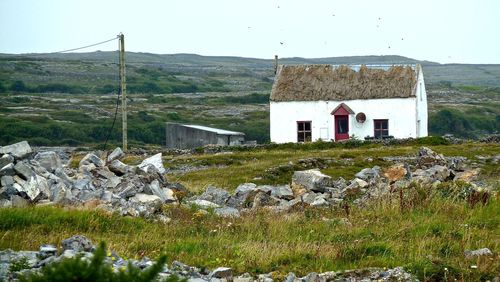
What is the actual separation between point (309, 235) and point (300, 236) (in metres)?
0.19

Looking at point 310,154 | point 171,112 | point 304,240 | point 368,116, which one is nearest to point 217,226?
point 304,240

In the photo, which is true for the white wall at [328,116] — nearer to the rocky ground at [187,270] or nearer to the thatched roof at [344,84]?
the thatched roof at [344,84]

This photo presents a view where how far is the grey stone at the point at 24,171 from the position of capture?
60.7 feet

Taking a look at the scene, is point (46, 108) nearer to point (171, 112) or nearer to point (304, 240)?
point (171, 112)

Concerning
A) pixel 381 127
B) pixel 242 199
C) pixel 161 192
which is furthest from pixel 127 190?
pixel 381 127

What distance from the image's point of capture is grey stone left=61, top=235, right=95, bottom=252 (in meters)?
11.8

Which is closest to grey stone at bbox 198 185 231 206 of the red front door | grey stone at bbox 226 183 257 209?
grey stone at bbox 226 183 257 209

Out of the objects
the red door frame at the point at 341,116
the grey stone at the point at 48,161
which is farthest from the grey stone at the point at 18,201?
the red door frame at the point at 341,116

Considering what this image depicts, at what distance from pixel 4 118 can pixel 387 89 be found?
48.1 metres

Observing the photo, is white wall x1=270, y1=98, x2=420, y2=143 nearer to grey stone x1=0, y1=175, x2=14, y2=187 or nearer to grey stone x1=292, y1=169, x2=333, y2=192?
grey stone x1=292, y1=169, x2=333, y2=192

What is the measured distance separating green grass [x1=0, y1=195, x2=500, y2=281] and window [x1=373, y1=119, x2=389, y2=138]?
1562 inches

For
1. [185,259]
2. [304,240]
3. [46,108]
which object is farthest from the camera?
[46,108]

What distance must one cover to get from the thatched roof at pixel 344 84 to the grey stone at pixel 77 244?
148 feet

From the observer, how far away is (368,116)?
185 ft
